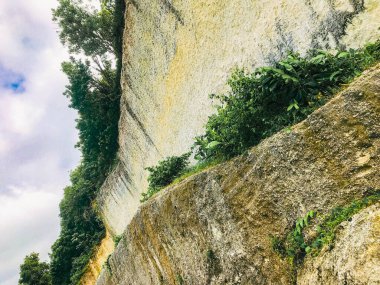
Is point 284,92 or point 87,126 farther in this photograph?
point 87,126

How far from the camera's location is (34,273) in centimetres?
2409

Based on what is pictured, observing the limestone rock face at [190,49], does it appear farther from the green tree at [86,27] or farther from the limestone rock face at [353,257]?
the green tree at [86,27]

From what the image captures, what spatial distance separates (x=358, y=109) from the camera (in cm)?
331

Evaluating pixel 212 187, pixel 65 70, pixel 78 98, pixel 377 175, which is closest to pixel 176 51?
pixel 212 187

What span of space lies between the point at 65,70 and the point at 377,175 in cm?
1967

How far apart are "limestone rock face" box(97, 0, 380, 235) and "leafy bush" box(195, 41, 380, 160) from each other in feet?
2.87

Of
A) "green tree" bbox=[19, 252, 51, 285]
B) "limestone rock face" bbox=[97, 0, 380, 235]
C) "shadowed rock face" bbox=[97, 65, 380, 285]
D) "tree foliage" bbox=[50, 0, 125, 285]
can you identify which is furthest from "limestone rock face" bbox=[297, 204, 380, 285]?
"green tree" bbox=[19, 252, 51, 285]

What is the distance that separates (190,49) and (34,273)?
22903 mm

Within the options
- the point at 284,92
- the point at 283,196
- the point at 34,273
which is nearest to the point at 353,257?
the point at 283,196

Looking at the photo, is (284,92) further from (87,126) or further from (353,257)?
(87,126)

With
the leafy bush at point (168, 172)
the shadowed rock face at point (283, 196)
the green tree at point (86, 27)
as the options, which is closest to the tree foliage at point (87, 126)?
the green tree at point (86, 27)

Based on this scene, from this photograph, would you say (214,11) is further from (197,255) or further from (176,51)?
(197,255)

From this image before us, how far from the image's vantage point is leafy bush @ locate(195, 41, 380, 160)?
4.20 metres

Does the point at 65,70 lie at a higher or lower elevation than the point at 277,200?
higher
